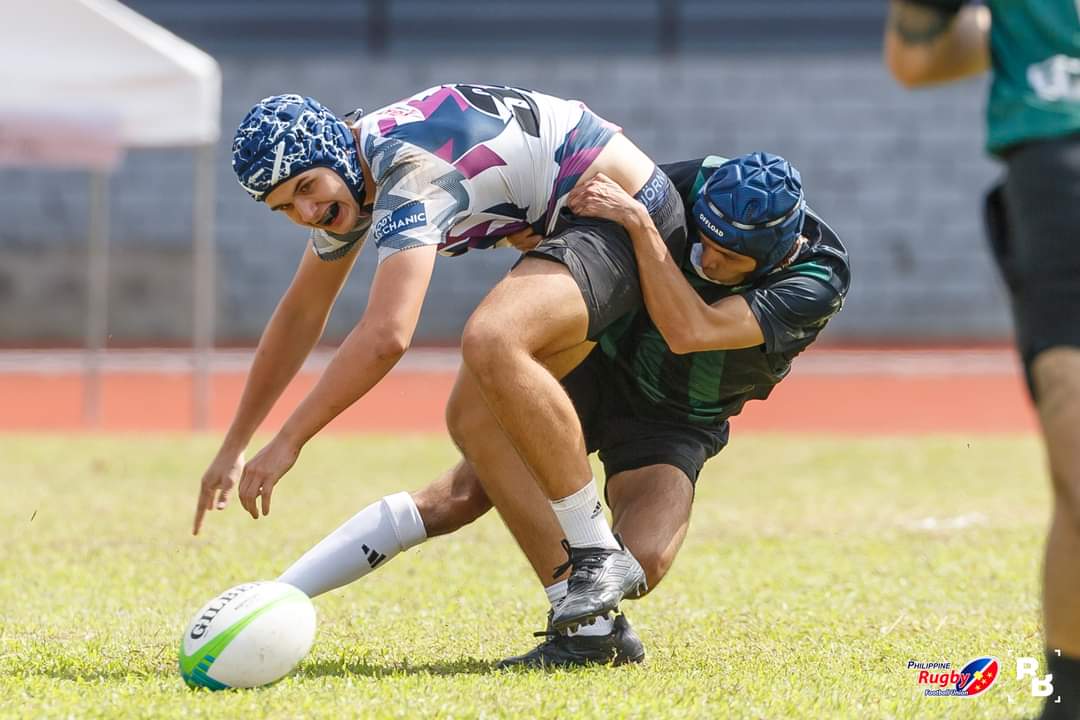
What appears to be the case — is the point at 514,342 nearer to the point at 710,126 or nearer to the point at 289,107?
the point at 289,107

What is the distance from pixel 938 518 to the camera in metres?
8.32

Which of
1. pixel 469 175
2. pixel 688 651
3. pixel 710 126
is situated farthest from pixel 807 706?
pixel 710 126

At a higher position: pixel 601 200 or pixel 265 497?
pixel 601 200

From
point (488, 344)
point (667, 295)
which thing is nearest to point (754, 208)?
point (667, 295)

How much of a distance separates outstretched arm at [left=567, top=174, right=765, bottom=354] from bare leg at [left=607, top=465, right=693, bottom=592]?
0.58m

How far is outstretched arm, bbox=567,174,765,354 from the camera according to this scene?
188 inches

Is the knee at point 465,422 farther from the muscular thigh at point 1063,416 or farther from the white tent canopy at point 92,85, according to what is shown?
the white tent canopy at point 92,85

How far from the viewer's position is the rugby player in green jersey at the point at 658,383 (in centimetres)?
480

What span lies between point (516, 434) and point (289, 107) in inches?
48.2

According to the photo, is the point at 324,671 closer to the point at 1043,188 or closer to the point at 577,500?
the point at 577,500

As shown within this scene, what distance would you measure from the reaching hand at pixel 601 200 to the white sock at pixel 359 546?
1.16 meters

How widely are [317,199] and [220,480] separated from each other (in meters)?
0.94

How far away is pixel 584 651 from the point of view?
4.63m

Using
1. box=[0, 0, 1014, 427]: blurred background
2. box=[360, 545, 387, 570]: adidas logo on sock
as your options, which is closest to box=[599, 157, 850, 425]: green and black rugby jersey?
box=[360, 545, 387, 570]: adidas logo on sock
